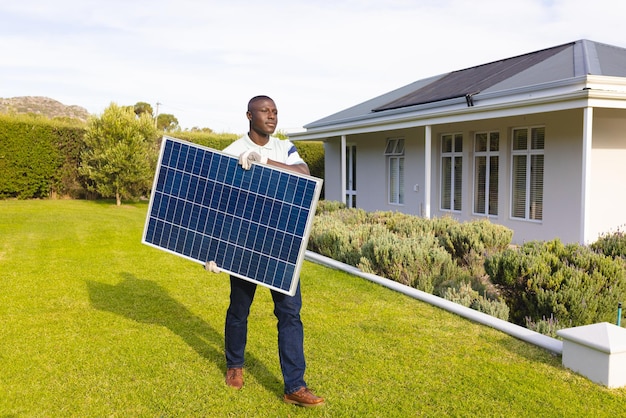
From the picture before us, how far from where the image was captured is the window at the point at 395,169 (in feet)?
53.4

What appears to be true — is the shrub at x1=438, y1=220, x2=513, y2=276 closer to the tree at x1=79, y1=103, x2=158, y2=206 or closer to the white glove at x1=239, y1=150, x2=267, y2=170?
the white glove at x1=239, y1=150, x2=267, y2=170

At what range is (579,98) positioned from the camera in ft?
30.0

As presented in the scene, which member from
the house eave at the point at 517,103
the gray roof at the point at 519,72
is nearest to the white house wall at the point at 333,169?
the gray roof at the point at 519,72

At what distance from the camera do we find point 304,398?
3.56 m

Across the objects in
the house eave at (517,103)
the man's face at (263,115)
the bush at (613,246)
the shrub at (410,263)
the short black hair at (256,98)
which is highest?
the house eave at (517,103)

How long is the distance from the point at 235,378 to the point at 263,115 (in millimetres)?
1823

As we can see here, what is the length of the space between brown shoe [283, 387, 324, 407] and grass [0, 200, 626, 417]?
0.06 metres

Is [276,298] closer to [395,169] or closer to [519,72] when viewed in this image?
[519,72]

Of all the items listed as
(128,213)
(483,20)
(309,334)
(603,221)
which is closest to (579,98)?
(603,221)

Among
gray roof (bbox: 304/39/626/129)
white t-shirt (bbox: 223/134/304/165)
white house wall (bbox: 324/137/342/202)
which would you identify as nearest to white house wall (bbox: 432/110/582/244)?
gray roof (bbox: 304/39/626/129)

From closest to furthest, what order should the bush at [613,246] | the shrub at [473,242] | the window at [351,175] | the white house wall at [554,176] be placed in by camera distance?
1. the bush at [613,246]
2. the shrub at [473,242]
3. the white house wall at [554,176]
4. the window at [351,175]

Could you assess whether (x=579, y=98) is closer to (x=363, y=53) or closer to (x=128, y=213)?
(x=363, y=53)

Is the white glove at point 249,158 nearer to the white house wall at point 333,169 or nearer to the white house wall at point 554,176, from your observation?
the white house wall at point 554,176

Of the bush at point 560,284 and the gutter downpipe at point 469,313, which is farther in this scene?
the bush at point 560,284
